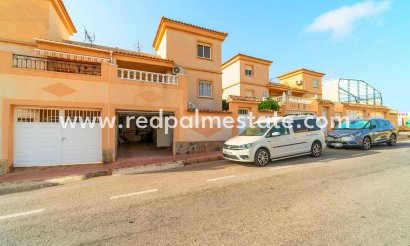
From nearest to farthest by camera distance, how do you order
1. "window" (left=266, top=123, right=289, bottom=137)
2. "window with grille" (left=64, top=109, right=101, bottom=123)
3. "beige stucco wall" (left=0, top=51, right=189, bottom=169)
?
"beige stucco wall" (left=0, top=51, right=189, bottom=169) → "window" (left=266, top=123, right=289, bottom=137) → "window with grille" (left=64, top=109, right=101, bottom=123)

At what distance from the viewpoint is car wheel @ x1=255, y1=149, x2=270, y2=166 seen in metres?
7.57

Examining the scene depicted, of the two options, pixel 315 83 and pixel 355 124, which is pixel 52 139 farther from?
pixel 315 83

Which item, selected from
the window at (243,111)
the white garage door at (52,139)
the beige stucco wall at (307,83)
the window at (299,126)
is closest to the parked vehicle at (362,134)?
the window at (299,126)

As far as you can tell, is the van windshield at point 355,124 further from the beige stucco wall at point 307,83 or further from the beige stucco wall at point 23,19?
the beige stucco wall at point 23,19

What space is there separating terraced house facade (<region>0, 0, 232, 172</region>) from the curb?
1.65m

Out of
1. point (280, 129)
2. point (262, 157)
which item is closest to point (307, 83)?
point (280, 129)

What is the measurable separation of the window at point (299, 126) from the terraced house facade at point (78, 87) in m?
4.22

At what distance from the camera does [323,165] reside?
7.38 m

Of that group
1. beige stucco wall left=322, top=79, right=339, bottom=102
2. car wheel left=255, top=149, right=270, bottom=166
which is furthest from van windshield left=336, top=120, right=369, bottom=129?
beige stucco wall left=322, top=79, right=339, bottom=102

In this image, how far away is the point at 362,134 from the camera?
10570 millimetres

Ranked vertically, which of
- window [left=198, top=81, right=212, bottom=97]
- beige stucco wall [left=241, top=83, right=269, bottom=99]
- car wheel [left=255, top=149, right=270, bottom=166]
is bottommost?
car wheel [left=255, top=149, right=270, bottom=166]

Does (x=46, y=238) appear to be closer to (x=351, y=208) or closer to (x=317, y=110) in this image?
(x=351, y=208)

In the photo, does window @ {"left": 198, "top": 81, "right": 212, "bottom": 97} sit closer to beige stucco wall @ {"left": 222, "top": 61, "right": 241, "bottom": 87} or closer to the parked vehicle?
beige stucco wall @ {"left": 222, "top": 61, "right": 241, "bottom": 87}

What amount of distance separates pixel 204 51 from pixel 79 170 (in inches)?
465
